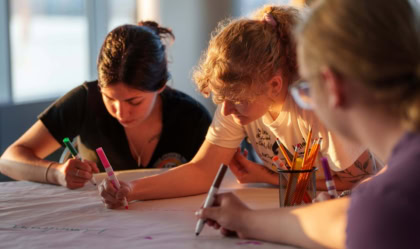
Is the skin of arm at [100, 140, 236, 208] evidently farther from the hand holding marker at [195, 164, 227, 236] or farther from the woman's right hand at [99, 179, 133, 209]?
the hand holding marker at [195, 164, 227, 236]

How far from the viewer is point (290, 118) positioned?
1.61m

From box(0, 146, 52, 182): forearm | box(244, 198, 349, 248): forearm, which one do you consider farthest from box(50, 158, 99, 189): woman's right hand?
box(244, 198, 349, 248): forearm

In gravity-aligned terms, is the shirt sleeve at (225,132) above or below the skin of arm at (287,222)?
below

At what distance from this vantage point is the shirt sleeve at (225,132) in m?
1.75

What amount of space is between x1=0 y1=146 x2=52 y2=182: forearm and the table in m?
0.04

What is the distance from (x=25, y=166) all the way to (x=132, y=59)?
482 mm

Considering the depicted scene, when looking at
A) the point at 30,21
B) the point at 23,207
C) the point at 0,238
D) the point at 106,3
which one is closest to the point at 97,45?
the point at 106,3

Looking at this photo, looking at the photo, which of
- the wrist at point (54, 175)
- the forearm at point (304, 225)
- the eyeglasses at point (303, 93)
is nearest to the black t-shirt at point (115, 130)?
the wrist at point (54, 175)

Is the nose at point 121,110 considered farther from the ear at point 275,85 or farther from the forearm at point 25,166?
the ear at point 275,85

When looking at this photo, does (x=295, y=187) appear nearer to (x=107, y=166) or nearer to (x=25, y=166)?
(x=107, y=166)

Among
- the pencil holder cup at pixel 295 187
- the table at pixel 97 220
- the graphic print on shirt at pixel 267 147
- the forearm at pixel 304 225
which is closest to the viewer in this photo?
the forearm at pixel 304 225

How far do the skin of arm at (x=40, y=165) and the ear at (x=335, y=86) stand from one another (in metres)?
1.09

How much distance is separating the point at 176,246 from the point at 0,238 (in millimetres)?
380

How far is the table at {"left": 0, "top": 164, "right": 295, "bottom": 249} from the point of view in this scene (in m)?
1.16
